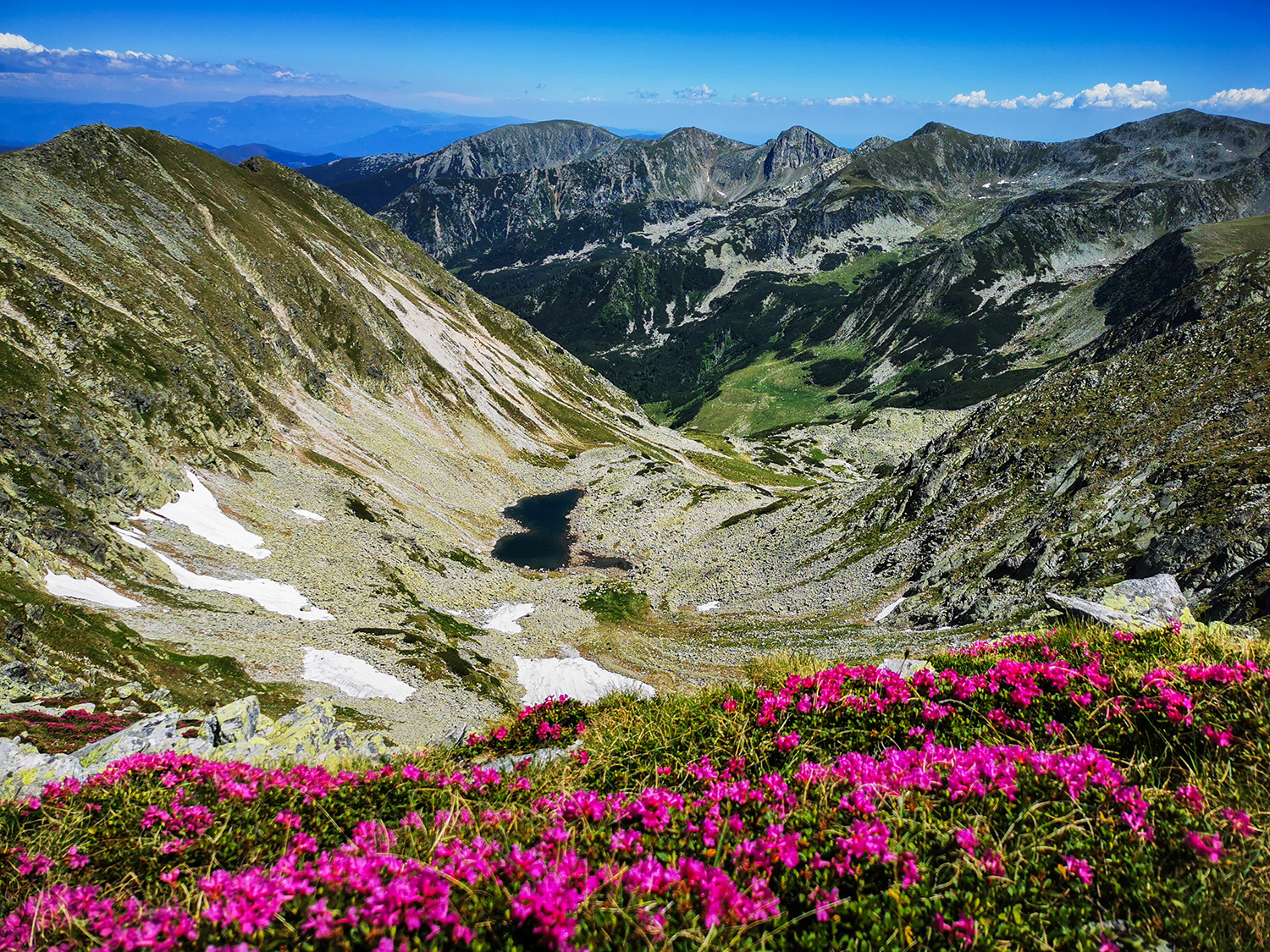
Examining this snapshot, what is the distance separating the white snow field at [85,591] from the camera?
37.8m

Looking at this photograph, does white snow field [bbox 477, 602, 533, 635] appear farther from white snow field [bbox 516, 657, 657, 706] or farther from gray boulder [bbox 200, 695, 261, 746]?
gray boulder [bbox 200, 695, 261, 746]

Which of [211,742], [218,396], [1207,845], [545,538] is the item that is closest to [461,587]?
[545,538]

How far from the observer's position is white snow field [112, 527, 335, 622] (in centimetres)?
4916

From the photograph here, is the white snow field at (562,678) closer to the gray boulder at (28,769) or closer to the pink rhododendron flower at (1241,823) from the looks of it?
the gray boulder at (28,769)

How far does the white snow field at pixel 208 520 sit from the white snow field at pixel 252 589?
217 inches

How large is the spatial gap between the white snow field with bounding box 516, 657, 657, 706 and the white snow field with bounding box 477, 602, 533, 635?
828 centimetres

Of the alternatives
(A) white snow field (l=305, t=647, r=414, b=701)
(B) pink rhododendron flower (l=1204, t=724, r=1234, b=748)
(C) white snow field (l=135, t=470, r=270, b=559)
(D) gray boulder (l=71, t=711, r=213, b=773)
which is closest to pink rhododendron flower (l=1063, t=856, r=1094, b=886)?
(B) pink rhododendron flower (l=1204, t=724, r=1234, b=748)

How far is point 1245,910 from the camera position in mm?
4328

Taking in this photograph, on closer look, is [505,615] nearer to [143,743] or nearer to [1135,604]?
[143,743]

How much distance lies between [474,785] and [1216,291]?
202068mm

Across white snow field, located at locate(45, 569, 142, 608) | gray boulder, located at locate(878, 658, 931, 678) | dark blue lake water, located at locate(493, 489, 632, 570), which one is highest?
gray boulder, located at locate(878, 658, 931, 678)

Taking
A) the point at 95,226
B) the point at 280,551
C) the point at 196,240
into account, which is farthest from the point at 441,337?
the point at 280,551

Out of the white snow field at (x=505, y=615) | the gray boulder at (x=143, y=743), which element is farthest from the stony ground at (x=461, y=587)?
the gray boulder at (x=143, y=743)

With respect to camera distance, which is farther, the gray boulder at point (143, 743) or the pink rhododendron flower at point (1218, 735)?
the gray boulder at point (143, 743)
